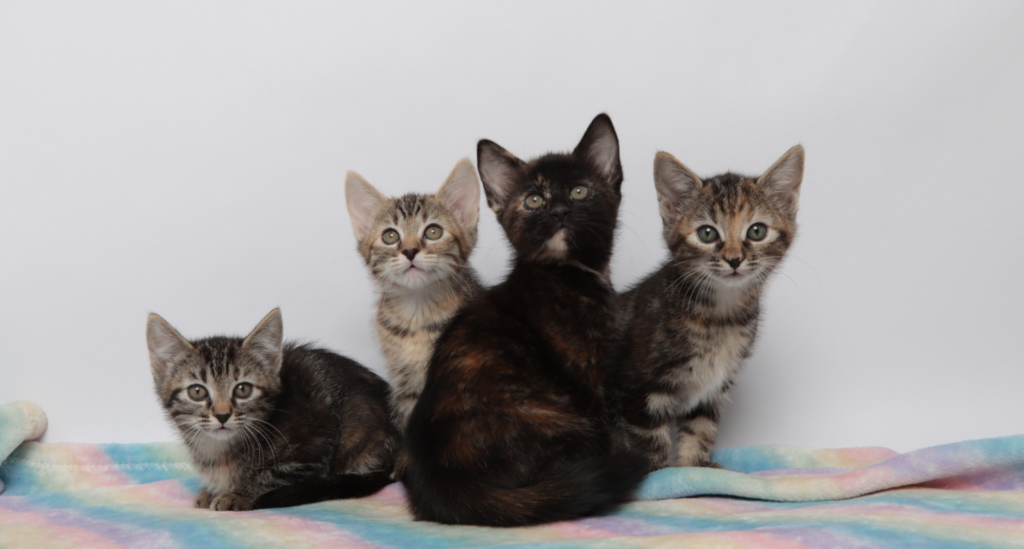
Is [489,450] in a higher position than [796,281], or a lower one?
lower

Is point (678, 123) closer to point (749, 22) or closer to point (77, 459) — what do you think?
point (749, 22)

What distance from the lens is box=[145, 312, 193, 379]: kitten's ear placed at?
2.14 m

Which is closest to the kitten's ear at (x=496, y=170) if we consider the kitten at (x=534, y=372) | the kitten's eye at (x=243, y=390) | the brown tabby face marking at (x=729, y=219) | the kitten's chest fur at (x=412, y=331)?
the kitten at (x=534, y=372)

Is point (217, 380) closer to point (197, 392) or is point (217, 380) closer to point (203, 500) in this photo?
point (197, 392)

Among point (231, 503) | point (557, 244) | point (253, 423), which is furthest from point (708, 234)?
point (231, 503)

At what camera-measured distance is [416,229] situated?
229 centimetres

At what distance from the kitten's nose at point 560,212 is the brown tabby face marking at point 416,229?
0.44 m

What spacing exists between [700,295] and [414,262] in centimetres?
83

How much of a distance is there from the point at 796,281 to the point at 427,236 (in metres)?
1.42

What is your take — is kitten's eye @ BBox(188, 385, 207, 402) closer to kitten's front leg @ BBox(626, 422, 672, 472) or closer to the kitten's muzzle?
the kitten's muzzle

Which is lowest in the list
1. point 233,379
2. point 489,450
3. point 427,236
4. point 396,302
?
point 489,450

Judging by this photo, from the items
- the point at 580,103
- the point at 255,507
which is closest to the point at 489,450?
the point at 255,507

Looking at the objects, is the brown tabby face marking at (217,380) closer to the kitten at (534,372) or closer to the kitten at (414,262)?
the kitten at (414,262)

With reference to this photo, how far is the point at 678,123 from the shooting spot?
2.82 m
